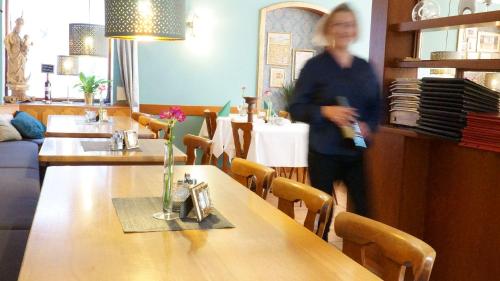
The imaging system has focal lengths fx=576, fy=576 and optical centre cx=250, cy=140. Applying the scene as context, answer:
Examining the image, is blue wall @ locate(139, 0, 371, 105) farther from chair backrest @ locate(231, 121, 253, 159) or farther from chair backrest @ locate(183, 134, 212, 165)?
chair backrest @ locate(183, 134, 212, 165)

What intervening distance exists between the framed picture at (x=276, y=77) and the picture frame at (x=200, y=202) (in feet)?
19.3

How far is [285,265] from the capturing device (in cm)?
142

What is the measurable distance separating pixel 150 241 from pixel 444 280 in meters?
1.98

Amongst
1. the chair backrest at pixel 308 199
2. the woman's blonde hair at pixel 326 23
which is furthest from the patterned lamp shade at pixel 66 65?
the chair backrest at pixel 308 199

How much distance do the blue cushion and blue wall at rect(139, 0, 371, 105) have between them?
1.37 metres

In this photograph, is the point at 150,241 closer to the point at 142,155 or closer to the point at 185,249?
the point at 185,249

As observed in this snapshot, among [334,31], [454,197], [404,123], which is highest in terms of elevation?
[334,31]

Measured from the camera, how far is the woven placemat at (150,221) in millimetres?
1699

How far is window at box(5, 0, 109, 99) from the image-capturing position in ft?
22.9

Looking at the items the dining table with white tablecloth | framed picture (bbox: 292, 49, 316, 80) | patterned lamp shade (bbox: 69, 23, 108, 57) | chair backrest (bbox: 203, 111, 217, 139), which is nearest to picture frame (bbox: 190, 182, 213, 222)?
the dining table with white tablecloth

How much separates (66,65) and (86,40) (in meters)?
1.25

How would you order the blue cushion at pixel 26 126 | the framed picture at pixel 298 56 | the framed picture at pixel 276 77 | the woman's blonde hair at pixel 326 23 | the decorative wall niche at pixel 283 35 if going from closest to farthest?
the woman's blonde hair at pixel 326 23, the blue cushion at pixel 26 126, the decorative wall niche at pixel 283 35, the framed picture at pixel 276 77, the framed picture at pixel 298 56

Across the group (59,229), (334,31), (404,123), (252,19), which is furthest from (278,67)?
(59,229)

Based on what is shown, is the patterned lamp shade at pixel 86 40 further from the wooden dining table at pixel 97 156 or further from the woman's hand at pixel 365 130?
the woman's hand at pixel 365 130
